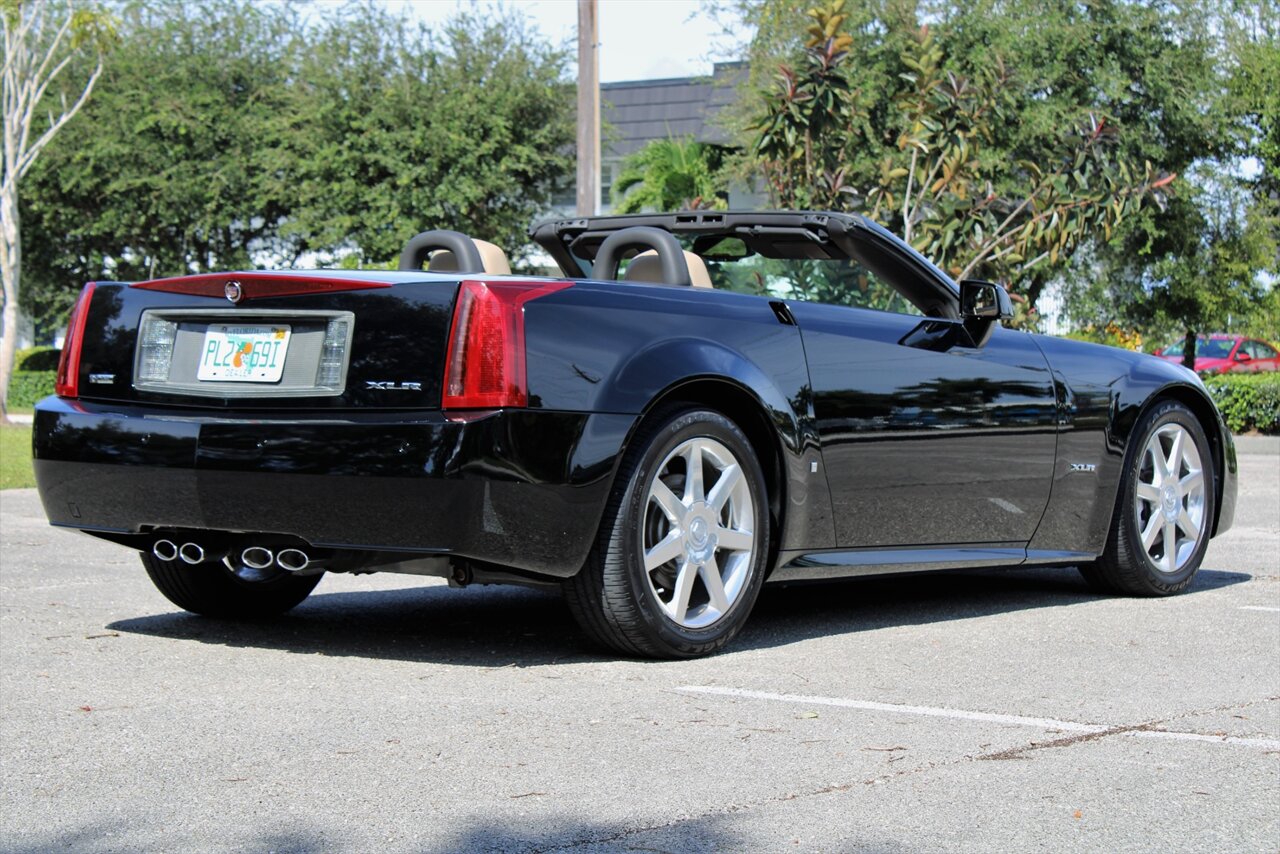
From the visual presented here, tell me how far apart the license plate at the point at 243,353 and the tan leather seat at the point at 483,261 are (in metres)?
0.90

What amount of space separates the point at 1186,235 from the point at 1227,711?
23.8 metres

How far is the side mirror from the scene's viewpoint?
6160 mm

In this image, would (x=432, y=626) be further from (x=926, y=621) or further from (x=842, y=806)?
(x=842, y=806)

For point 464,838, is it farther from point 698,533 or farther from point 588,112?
point 588,112

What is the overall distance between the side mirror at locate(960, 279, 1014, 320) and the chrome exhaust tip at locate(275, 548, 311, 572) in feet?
8.41

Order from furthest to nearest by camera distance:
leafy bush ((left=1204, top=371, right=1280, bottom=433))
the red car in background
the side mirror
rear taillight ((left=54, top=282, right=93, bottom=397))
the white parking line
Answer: the red car in background < leafy bush ((left=1204, top=371, right=1280, bottom=433)) < the side mirror < rear taillight ((left=54, top=282, right=93, bottom=397)) < the white parking line

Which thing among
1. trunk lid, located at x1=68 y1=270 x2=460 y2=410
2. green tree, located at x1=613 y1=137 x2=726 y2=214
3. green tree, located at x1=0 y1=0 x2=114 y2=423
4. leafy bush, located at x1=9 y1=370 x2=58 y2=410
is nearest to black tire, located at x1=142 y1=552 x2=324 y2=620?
trunk lid, located at x1=68 y1=270 x2=460 y2=410

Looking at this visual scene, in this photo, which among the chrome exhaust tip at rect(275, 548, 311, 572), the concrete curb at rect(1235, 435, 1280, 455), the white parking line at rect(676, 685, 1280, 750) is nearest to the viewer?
the white parking line at rect(676, 685, 1280, 750)

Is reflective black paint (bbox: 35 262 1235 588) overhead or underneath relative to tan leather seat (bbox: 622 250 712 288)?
underneath

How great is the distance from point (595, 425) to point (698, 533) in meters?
0.57

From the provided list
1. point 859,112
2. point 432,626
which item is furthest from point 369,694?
point 859,112

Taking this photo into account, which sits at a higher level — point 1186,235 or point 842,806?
point 1186,235

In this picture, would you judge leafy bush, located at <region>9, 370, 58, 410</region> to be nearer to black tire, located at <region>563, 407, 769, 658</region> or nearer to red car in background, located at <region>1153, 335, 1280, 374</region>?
red car in background, located at <region>1153, 335, 1280, 374</region>

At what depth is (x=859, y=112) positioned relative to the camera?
76.4 ft
